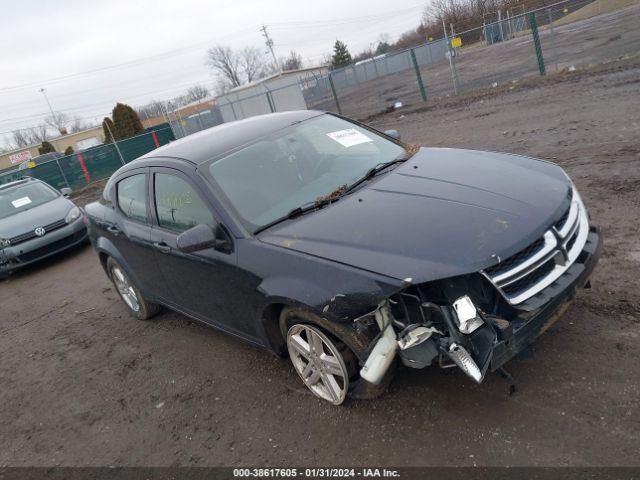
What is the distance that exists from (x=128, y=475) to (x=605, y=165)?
234 inches

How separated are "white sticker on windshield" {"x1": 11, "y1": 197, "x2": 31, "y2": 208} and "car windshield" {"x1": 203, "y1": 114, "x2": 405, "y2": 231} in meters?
7.69

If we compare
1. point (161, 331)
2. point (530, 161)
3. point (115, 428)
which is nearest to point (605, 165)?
point (530, 161)

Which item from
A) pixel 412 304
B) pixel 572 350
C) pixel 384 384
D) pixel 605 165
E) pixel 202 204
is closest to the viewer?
pixel 412 304

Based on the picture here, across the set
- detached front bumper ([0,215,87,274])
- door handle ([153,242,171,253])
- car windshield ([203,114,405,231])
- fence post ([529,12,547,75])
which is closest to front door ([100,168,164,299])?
door handle ([153,242,171,253])

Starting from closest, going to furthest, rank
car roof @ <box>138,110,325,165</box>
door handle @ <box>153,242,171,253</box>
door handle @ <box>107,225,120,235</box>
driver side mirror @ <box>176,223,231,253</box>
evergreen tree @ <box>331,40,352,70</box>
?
driver side mirror @ <box>176,223,231,253</box>, car roof @ <box>138,110,325,165</box>, door handle @ <box>153,242,171,253</box>, door handle @ <box>107,225,120,235</box>, evergreen tree @ <box>331,40,352,70</box>

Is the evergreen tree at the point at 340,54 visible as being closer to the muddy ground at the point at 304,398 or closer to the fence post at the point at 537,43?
the fence post at the point at 537,43

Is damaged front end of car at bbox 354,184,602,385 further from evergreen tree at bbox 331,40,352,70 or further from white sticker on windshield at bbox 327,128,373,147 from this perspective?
evergreen tree at bbox 331,40,352,70

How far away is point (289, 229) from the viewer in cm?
319

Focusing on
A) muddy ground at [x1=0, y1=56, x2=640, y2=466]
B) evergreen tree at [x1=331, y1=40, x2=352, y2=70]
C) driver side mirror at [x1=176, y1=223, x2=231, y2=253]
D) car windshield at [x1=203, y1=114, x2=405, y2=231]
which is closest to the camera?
muddy ground at [x1=0, y1=56, x2=640, y2=466]

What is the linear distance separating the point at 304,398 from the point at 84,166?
2213cm

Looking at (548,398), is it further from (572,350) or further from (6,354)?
(6,354)

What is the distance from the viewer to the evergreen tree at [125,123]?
102 feet

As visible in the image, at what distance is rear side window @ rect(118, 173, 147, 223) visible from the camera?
4.41m

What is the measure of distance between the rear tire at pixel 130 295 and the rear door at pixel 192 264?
0.90 m
